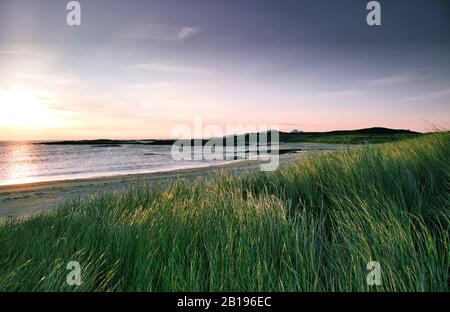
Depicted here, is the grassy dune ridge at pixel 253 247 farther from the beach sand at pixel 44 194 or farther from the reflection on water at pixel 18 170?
the reflection on water at pixel 18 170

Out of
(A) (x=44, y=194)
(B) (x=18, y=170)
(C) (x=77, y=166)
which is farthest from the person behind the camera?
(C) (x=77, y=166)

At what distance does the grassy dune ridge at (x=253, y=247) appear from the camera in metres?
1.94

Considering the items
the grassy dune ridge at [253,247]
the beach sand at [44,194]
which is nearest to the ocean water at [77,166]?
the beach sand at [44,194]

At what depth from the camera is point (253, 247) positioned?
235 cm

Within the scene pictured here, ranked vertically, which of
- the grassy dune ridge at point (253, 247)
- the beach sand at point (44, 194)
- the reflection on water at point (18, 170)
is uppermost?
the grassy dune ridge at point (253, 247)

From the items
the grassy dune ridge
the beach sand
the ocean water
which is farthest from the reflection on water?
the grassy dune ridge

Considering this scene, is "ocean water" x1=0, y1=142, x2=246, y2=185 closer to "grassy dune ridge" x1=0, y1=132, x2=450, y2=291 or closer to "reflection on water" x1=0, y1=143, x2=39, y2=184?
"reflection on water" x1=0, y1=143, x2=39, y2=184

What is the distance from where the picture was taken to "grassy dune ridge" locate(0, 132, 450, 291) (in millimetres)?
1938

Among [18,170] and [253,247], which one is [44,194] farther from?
[18,170]

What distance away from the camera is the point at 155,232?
9.00ft

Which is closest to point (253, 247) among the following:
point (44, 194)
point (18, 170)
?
point (44, 194)
